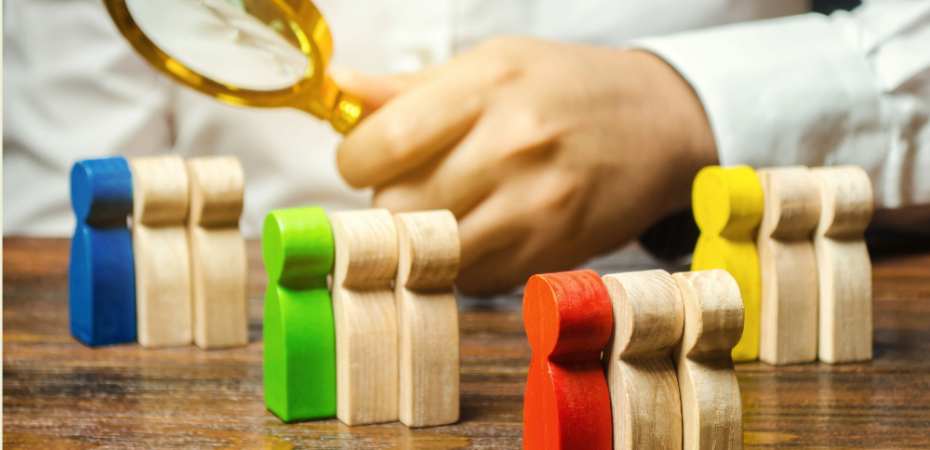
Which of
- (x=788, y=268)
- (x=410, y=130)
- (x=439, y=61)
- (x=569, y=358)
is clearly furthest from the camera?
(x=439, y=61)

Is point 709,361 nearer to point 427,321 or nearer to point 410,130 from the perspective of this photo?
point 427,321

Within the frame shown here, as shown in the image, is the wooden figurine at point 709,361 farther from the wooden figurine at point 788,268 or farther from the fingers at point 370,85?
the fingers at point 370,85

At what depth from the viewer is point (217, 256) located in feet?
1.98

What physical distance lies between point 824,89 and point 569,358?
53 centimetres

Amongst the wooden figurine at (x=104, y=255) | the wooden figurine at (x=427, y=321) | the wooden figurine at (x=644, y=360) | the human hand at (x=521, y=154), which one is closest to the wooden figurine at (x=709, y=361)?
the wooden figurine at (x=644, y=360)

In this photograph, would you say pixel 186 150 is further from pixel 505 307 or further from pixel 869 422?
pixel 869 422

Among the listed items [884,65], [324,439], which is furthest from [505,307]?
[884,65]

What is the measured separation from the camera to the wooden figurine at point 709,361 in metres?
0.37

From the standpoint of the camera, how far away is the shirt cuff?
761 millimetres

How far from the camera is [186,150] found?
1.14 meters

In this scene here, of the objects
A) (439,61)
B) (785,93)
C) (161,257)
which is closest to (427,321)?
(161,257)

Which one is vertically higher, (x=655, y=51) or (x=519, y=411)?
(x=655, y=51)

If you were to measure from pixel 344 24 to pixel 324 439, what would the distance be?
73 cm

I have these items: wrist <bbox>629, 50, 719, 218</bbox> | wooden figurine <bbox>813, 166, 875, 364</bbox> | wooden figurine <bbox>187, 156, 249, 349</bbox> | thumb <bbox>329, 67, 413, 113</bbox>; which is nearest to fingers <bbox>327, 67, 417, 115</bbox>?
thumb <bbox>329, 67, 413, 113</bbox>
